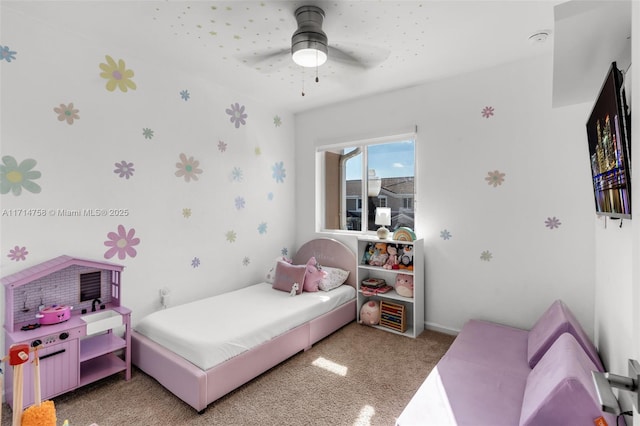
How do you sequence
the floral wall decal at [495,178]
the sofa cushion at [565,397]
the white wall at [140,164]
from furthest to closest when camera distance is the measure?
the floral wall decal at [495,178] < the white wall at [140,164] < the sofa cushion at [565,397]

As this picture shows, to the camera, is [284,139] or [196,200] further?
[284,139]

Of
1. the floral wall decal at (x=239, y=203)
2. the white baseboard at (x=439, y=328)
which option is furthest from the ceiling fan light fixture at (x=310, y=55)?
the white baseboard at (x=439, y=328)

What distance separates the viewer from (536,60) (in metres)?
2.62

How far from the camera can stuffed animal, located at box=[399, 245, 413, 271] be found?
3.17 m

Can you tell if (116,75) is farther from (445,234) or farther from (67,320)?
(445,234)

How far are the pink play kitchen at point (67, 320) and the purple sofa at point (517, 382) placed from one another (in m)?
2.09

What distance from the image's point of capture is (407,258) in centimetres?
318

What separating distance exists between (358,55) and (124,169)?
217cm

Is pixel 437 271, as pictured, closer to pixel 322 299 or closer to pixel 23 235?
pixel 322 299

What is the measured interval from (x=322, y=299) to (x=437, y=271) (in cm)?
120

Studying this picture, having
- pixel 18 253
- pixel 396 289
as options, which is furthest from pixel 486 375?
pixel 18 253

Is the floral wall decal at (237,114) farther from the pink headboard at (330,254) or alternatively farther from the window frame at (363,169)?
the pink headboard at (330,254)

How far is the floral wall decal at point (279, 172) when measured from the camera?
13.1 ft

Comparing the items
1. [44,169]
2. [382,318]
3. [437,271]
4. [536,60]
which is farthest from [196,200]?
[536,60]
